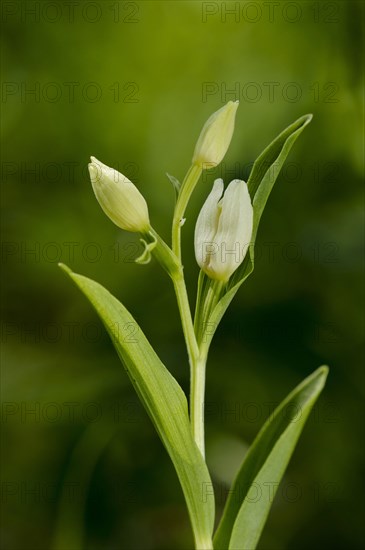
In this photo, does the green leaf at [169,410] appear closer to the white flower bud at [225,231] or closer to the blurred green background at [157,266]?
the white flower bud at [225,231]

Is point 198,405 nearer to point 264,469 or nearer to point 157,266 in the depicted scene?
point 264,469

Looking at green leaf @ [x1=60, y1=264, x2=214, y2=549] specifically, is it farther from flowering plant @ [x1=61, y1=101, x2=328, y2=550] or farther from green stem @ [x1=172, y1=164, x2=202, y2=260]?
green stem @ [x1=172, y1=164, x2=202, y2=260]

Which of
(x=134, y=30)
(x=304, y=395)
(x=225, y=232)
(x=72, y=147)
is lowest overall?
(x=304, y=395)

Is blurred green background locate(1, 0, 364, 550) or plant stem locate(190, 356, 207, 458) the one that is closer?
plant stem locate(190, 356, 207, 458)

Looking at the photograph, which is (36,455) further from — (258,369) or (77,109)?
(77,109)

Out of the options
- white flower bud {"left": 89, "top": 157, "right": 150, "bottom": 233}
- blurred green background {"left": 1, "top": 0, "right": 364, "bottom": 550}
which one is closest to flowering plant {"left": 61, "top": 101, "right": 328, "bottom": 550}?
white flower bud {"left": 89, "top": 157, "right": 150, "bottom": 233}

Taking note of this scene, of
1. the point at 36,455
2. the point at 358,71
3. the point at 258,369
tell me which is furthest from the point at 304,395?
the point at 358,71
